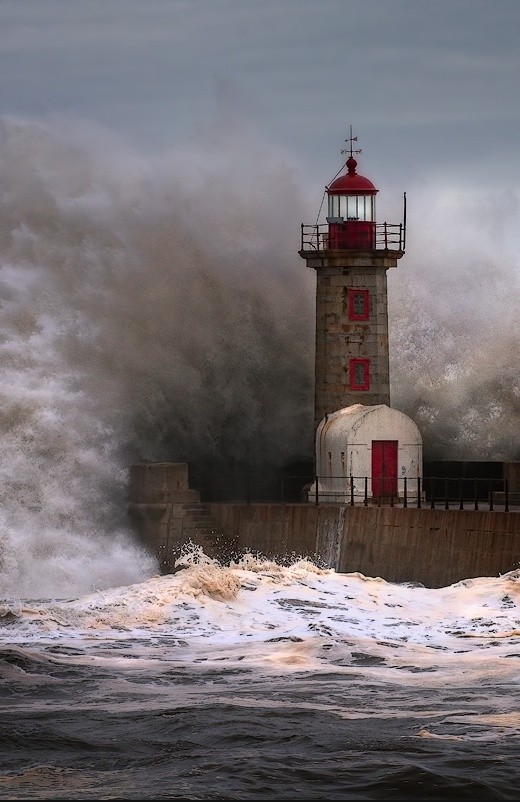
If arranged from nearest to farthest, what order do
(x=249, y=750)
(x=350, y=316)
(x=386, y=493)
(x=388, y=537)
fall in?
(x=249, y=750) → (x=388, y=537) → (x=386, y=493) → (x=350, y=316)

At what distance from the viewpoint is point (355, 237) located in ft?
101

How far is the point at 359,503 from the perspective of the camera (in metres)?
28.5

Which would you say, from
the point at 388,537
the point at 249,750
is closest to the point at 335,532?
the point at 388,537

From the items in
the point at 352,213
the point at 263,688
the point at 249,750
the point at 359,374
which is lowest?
the point at 249,750

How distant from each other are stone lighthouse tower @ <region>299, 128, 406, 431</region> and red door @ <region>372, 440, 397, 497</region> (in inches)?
61.9

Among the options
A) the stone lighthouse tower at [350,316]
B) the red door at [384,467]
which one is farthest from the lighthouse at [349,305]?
the red door at [384,467]

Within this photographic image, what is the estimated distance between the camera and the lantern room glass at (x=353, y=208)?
30.8 m

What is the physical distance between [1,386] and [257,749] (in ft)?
49.0

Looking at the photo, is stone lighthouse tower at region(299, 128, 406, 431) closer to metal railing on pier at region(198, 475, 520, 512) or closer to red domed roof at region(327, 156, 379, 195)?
red domed roof at region(327, 156, 379, 195)

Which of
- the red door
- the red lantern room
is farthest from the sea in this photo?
the red lantern room

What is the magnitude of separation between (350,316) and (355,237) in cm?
122

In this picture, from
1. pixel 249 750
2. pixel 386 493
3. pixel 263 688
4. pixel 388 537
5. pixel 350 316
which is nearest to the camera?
pixel 249 750

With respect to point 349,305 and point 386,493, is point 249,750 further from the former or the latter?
point 349,305

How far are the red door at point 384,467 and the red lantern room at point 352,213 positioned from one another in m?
3.31
